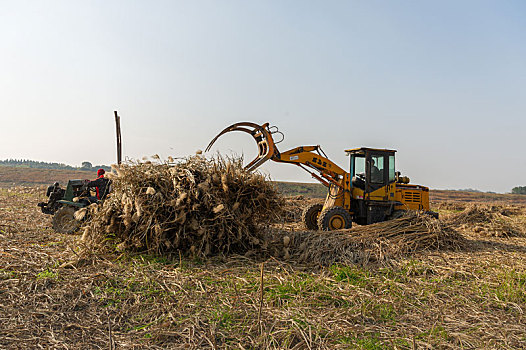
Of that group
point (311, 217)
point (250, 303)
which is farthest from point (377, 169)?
point (250, 303)

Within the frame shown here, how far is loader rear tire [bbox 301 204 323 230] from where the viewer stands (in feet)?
37.2

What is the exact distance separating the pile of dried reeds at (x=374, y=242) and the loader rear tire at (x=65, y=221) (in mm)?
5240

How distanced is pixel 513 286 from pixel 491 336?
75.8 inches

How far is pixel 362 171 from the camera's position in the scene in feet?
35.8

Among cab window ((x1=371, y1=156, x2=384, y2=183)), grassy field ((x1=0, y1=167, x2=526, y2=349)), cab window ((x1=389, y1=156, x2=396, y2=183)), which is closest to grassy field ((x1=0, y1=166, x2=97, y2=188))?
cab window ((x1=371, y1=156, x2=384, y2=183))

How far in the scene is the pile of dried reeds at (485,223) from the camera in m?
11.2

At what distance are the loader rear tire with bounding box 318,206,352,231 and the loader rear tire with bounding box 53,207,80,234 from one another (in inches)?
243

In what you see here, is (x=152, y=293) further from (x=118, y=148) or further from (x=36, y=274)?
(x=118, y=148)

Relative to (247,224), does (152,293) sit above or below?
below

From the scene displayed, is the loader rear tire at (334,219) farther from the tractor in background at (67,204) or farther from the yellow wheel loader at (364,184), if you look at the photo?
the tractor in background at (67,204)

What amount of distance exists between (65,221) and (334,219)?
6924mm

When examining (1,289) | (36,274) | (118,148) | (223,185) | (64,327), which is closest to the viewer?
(64,327)

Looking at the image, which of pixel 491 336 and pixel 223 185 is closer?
pixel 491 336

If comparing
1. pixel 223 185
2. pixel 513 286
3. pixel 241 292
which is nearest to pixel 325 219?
pixel 223 185
